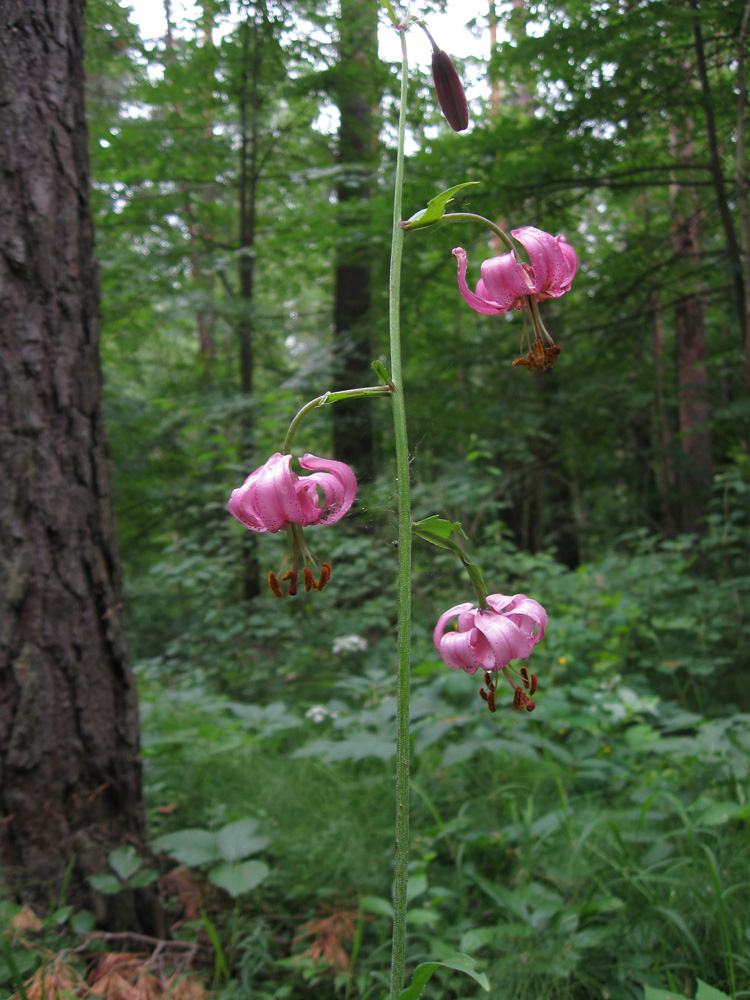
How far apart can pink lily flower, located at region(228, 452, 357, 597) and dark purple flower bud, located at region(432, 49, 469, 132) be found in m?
0.53

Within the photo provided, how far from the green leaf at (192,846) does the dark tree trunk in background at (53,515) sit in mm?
142

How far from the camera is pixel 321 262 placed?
6152 millimetres

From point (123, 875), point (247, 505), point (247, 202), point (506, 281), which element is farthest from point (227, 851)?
point (247, 202)

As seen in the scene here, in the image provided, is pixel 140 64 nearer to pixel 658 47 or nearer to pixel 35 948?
pixel 658 47

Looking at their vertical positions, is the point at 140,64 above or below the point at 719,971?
above

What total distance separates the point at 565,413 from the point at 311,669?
2.13m

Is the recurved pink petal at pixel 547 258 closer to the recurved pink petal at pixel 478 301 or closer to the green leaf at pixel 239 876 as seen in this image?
the recurved pink petal at pixel 478 301

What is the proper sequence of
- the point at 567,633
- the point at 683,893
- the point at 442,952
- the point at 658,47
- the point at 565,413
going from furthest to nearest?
the point at 565,413 → the point at 567,633 → the point at 658,47 → the point at 683,893 → the point at 442,952

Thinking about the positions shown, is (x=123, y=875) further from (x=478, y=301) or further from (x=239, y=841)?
(x=478, y=301)

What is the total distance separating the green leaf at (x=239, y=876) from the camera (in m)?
1.31

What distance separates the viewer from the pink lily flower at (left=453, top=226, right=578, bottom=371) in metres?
0.76

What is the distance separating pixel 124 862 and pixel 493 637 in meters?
1.20

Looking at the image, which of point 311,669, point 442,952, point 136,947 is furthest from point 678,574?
point 136,947

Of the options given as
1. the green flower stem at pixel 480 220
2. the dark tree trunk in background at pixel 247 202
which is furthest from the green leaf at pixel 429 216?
the dark tree trunk in background at pixel 247 202
